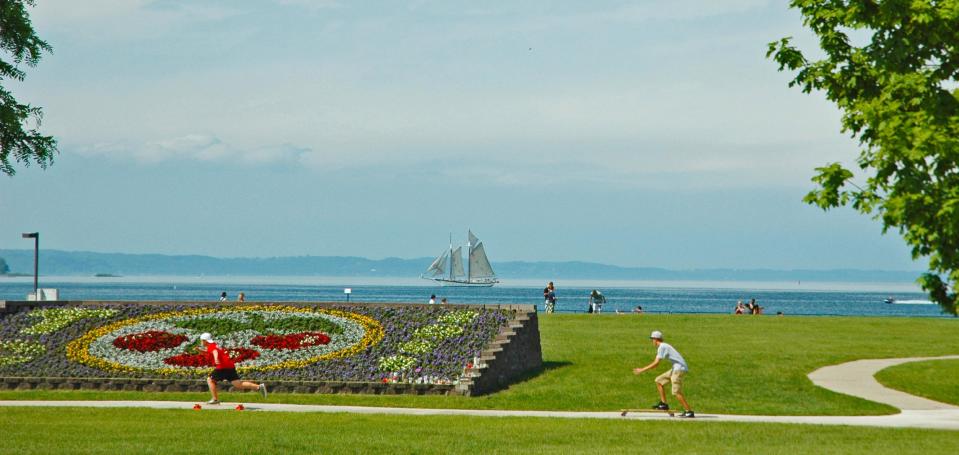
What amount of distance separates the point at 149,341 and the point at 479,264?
145561 mm

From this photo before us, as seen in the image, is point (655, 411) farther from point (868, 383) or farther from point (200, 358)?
point (200, 358)

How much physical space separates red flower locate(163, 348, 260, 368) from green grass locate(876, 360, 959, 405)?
20263 mm

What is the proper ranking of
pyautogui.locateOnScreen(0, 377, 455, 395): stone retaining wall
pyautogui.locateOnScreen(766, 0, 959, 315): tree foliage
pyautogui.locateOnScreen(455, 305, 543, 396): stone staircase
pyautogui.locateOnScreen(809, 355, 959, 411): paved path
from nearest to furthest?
pyautogui.locateOnScreen(766, 0, 959, 315): tree foliage < pyautogui.locateOnScreen(809, 355, 959, 411): paved path < pyautogui.locateOnScreen(0, 377, 455, 395): stone retaining wall < pyautogui.locateOnScreen(455, 305, 543, 396): stone staircase

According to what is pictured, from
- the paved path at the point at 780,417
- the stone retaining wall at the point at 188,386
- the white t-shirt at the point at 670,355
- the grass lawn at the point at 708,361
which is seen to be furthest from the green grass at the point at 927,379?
the stone retaining wall at the point at 188,386

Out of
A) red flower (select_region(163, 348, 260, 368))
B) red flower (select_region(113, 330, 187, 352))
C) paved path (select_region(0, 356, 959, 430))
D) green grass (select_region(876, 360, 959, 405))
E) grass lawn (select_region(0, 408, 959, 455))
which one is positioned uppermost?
red flower (select_region(113, 330, 187, 352))

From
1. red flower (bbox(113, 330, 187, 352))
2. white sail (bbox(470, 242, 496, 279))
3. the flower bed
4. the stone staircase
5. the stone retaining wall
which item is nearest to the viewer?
the stone retaining wall

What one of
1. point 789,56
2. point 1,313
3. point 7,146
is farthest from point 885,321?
point 7,146

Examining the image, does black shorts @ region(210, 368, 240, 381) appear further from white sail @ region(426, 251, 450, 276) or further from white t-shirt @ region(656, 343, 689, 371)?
white sail @ region(426, 251, 450, 276)

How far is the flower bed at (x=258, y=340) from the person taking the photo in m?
38.4

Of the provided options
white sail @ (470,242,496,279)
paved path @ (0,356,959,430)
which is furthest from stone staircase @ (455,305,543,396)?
white sail @ (470,242,496,279)

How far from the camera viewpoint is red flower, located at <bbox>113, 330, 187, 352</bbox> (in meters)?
40.5

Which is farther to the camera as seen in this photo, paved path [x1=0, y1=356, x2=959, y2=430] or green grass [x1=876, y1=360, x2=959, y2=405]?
green grass [x1=876, y1=360, x2=959, y2=405]

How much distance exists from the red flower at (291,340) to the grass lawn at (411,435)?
9.66 metres

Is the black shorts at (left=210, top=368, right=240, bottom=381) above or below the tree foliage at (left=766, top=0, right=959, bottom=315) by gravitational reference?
below
